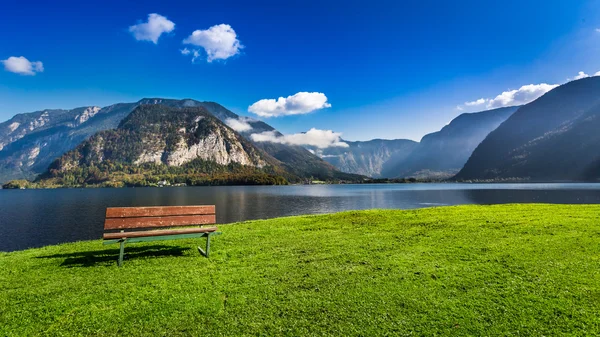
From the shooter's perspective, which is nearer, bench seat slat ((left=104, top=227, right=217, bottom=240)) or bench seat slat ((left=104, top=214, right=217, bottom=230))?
bench seat slat ((left=104, top=227, right=217, bottom=240))

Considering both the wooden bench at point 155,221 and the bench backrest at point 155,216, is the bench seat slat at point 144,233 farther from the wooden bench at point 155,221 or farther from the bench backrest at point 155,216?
the bench backrest at point 155,216

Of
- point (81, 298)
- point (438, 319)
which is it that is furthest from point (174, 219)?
point (438, 319)

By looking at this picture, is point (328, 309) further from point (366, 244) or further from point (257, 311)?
point (366, 244)

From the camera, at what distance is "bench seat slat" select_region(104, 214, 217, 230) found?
10.9m

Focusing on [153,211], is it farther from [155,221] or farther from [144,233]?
[144,233]

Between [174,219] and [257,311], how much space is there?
6.77 metres

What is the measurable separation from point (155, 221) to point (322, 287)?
738 cm

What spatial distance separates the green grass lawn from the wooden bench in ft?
2.90

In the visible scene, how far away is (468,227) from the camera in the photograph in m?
14.6

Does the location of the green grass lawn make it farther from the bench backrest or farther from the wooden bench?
the bench backrest

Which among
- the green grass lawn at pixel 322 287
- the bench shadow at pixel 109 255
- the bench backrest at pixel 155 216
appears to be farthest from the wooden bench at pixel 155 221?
the bench shadow at pixel 109 255

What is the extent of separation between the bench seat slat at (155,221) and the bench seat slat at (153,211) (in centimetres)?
15

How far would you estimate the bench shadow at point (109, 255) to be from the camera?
1063 cm

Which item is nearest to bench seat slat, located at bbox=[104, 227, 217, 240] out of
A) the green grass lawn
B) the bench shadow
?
the green grass lawn
